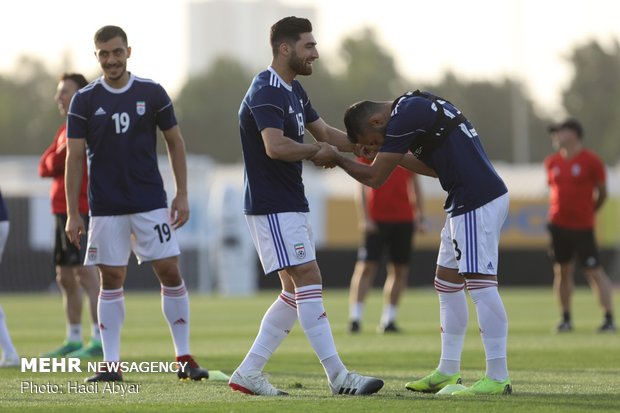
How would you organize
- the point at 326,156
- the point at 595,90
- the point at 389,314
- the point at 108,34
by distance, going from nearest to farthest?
the point at 326,156
the point at 108,34
the point at 389,314
the point at 595,90

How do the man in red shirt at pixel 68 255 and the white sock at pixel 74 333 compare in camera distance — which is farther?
the white sock at pixel 74 333

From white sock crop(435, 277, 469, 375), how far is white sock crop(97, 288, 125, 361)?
2.48 meters

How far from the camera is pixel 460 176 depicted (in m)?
8.52

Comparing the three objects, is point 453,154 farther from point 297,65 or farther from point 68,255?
point 68,255

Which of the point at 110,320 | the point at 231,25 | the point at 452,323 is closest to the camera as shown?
the point at 452,323

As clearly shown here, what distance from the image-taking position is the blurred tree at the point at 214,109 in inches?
3457

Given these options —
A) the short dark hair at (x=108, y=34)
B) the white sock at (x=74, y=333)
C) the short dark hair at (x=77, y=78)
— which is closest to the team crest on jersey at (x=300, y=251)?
the short dark hair at (x=108, y=34)

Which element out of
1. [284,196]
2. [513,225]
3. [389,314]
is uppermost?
[284,196]

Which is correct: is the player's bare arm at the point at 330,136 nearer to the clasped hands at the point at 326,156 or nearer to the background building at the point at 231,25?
the clasped hands at the point at 326,156

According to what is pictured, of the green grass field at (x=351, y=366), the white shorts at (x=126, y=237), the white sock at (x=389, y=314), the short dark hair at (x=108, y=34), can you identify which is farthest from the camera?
the white sock at (x=389, y=314)

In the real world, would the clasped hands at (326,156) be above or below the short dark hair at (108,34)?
below

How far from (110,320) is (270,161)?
210cm

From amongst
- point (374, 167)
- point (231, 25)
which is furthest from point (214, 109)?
point (374, 167)

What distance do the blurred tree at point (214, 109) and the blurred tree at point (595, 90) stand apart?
73.6ft
